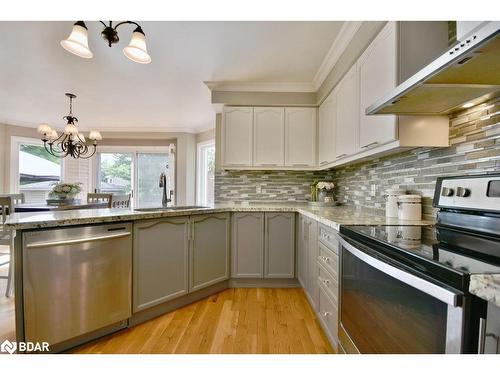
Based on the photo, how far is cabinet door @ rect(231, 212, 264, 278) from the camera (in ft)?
8.64

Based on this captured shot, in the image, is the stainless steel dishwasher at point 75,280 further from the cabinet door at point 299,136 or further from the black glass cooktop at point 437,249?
the cabinet door at point 299,136

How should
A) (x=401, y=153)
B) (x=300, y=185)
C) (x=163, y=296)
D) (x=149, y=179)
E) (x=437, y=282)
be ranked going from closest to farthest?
(x=437, y=282)
(x=401, y=153)
(x=163, y=296)
(x=300, y=185)
(x=149, y=179)

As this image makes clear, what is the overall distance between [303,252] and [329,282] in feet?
2.45

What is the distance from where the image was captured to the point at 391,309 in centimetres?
92

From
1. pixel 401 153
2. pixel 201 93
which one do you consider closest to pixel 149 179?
pixel 201 93

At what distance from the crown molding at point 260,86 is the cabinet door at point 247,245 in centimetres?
155

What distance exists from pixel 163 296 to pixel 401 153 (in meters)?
2.22

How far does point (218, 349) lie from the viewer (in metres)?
1.62

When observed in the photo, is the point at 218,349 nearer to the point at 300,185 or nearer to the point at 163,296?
the point at 163,296

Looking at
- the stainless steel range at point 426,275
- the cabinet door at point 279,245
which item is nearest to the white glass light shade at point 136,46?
the stainless steel range at point 426,275

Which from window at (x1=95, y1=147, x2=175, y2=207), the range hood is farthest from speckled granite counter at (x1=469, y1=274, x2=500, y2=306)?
window at (x1=95, y1=147, x2=175, y2=207)

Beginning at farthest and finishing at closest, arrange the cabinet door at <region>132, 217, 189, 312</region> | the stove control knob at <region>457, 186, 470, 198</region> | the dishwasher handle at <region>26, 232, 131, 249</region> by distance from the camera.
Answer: the cabinet door at <region>132, 217, 189, 312</region> < the dishwasher handle at <region>26, 232, 131, 249</region> < the stove control knob at <region>457, 186, 470, 198</region>

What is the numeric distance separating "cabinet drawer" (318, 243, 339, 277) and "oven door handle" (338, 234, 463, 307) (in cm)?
45

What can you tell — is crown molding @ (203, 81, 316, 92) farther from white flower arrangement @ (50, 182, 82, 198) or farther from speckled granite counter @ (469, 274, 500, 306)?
speckled granite counter @ (469, 274, 500, 306)
